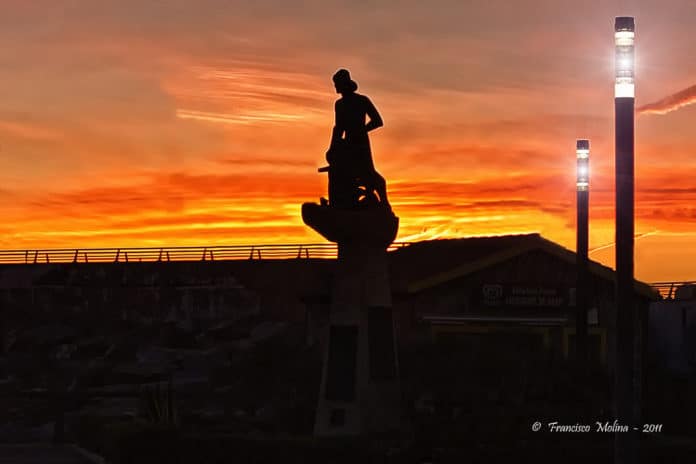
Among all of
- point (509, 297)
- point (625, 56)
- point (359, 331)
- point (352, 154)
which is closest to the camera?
point (625, 56)

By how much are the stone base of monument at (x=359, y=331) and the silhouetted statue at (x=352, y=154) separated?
15.3 inches

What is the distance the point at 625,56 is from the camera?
1977 cm

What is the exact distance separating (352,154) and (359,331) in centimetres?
303

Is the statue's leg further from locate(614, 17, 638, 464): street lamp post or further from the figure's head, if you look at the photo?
locate(614, 17, 638, 464): street lamp post

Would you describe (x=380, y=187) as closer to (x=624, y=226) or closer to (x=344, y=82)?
(x=344, y=82)

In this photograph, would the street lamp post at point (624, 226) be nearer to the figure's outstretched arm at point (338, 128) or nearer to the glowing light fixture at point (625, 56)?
the glowing light fixture at point (625, 56)

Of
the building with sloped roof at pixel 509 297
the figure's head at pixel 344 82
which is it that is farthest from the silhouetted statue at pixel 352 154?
the building with sloped roof at pixel 509 297

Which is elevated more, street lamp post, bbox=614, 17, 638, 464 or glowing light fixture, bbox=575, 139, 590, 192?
glowing light fixture, bbox=575, 139, 590, 192

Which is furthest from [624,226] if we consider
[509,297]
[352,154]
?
[509,297]

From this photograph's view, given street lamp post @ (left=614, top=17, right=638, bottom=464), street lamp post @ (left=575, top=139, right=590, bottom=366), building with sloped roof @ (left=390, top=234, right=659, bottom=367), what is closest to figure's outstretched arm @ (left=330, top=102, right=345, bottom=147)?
street lamp post @ (left=614, top=17, right=638, bottom=464)

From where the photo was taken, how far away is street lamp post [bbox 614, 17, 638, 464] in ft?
64.5

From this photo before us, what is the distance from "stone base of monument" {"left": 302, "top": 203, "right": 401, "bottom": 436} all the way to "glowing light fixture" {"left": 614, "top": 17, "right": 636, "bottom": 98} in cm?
752

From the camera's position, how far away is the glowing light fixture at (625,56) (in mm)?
19703

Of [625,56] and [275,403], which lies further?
[275,403]
